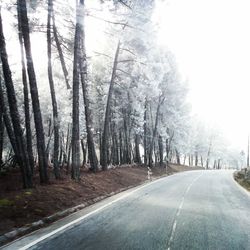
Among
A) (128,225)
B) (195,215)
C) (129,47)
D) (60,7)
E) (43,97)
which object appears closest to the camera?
(128,225)

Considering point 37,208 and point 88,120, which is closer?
point 37,208

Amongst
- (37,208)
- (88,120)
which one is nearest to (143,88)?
(88,120)

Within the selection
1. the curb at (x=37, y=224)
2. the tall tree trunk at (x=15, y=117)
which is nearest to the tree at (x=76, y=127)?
the curb at (x=37, y=224)

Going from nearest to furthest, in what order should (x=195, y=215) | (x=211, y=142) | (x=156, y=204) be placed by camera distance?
(x=195, y=215) → (x=156, y=204) → (x=211, y=142)

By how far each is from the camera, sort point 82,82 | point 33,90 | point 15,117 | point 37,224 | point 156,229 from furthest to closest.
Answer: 1. point 82,82
2. point 33,90
3. point 15,117
4. point 156,229
5. point 37,224

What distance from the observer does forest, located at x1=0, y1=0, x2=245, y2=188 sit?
1498 cm

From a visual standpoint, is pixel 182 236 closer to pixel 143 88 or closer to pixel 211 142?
pixel 143 88

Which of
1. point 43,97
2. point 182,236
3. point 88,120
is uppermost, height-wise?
point 43,97

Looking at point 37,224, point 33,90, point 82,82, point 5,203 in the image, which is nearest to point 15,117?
point 33,90

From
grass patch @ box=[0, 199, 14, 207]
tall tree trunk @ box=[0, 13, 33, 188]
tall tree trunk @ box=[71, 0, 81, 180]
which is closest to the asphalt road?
grass patch @ box=[0, 199, 14, 207]

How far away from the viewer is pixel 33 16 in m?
19.3

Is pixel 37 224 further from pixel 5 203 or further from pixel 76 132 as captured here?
pixel 76 132

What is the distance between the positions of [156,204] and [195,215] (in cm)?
254

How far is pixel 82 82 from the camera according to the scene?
23.3 meters
